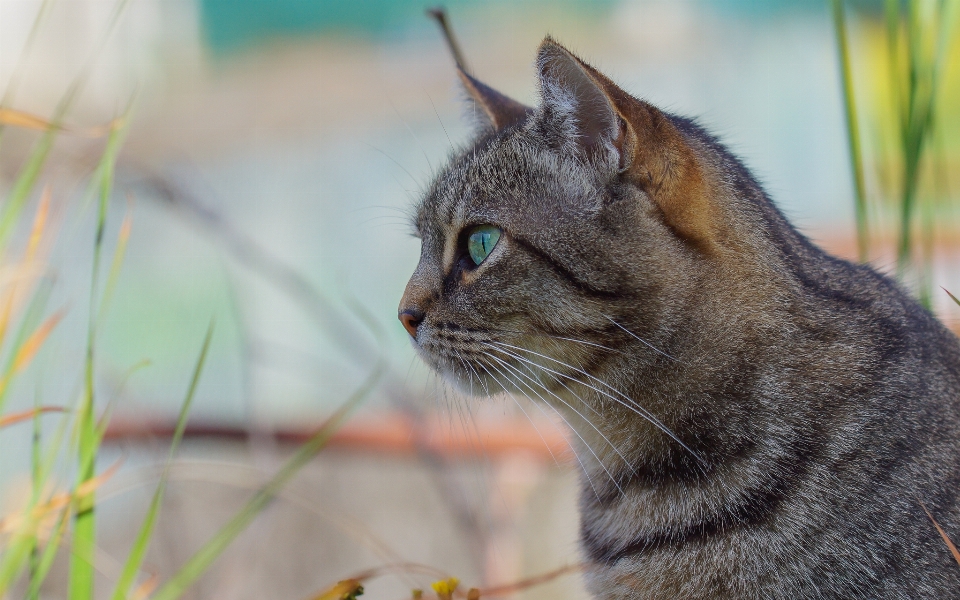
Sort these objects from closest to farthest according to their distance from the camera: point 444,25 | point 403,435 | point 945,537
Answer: point 945,537 → point 444,25 → point 403,435

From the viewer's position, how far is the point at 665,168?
1110 mm

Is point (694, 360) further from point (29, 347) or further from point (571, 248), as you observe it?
point (29, 347)

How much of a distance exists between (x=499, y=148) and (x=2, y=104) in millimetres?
760

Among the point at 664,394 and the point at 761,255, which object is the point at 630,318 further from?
the point at 761,255

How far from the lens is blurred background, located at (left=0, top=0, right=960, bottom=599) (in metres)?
1.89

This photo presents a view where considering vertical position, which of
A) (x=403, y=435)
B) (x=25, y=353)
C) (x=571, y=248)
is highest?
(x=571, y=248)

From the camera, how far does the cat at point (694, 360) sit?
1.03 meters

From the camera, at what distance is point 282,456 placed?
2.46 metres

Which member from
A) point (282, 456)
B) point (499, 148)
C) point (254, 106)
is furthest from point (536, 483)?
point (254, 106)

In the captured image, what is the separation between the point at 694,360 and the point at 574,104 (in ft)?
1.31

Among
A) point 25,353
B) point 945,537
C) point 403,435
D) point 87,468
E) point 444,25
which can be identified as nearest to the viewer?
point 945,537

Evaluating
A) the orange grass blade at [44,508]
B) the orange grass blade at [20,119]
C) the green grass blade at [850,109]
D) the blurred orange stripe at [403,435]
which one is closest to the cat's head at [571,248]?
the green grass blade at [850,109]

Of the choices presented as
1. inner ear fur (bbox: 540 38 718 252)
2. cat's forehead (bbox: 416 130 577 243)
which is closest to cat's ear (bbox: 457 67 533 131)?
cat's forehead (bbox: 416 130 577 243)

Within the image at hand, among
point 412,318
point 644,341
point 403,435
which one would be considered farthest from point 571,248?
point 403,435
